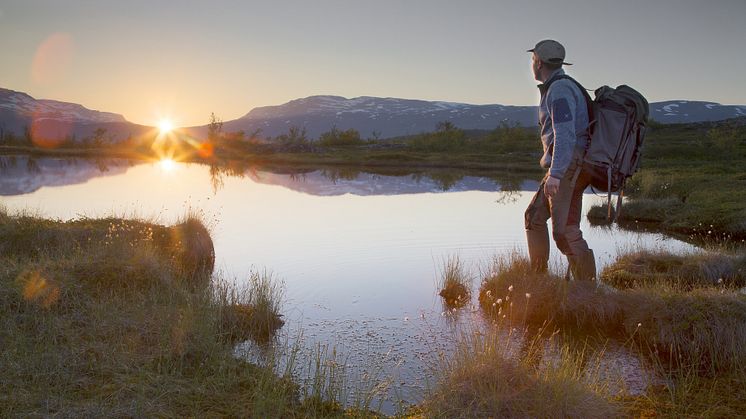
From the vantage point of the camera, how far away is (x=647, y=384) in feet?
16.8

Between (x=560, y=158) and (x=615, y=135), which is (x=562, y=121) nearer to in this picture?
(x=560, y=158)

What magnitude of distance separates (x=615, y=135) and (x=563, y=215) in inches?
41.0

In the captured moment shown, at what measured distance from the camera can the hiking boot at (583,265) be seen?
707cm

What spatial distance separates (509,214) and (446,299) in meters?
11.3

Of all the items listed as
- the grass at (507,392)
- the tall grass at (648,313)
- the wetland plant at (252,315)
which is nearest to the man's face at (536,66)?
the tall grass at (648,313)

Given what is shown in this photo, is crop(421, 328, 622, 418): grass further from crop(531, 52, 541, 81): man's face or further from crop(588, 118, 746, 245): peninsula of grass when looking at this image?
crop(588, 118, 746, 245): peninsula of grass

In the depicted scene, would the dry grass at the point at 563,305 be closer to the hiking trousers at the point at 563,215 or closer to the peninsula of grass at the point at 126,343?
the hiking trousers at the point at 563,215

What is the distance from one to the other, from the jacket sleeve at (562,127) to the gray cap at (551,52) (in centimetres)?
44

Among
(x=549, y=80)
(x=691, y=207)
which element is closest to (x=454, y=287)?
(x=549, y=80)

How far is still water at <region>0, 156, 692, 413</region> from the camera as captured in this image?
6664 millimetres

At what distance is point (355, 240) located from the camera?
13617mm

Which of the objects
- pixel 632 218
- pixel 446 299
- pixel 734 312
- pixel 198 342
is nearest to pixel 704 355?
pixel 734 312

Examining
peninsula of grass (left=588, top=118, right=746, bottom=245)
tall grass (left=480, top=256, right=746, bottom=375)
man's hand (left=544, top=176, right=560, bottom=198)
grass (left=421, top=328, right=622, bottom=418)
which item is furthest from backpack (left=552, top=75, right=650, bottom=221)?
peninsula of grass (left=588, top=118, right=746, bottom=245)

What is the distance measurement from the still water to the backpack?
2.07 meters
